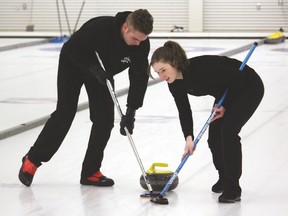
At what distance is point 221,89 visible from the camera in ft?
14.0

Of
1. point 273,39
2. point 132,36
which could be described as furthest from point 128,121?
point 273,39

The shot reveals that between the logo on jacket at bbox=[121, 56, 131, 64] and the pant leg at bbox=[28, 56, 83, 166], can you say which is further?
the pant leg at bbox=[28, 56, 83, 166]

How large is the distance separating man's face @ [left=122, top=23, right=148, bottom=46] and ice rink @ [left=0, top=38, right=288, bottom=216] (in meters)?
0.92

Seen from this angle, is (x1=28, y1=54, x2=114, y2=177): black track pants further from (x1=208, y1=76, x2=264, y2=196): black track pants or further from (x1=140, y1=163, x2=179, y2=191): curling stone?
(x1=208, y1=76, x2=264, y2=196): black track pants

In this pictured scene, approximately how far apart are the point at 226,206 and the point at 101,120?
A: 39.0 inches

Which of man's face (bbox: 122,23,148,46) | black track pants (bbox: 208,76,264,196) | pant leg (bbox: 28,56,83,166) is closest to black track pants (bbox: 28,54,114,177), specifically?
pant leg (bbox: 28,56,83,166)

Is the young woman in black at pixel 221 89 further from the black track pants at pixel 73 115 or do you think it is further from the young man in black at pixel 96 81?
the black track pants at pixel 73 115

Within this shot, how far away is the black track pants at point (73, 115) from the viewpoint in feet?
15.4

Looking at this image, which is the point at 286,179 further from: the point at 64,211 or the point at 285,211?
the point at 64,211

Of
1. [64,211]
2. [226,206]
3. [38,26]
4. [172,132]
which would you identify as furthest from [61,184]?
[38,26]

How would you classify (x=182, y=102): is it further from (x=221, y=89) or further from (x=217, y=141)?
(x=217, y=141)

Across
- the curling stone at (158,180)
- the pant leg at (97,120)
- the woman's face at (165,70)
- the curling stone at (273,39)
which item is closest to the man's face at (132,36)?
the woman's face at (165,70)

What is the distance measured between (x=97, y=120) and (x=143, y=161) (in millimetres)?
864

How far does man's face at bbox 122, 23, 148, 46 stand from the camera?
427 cm
